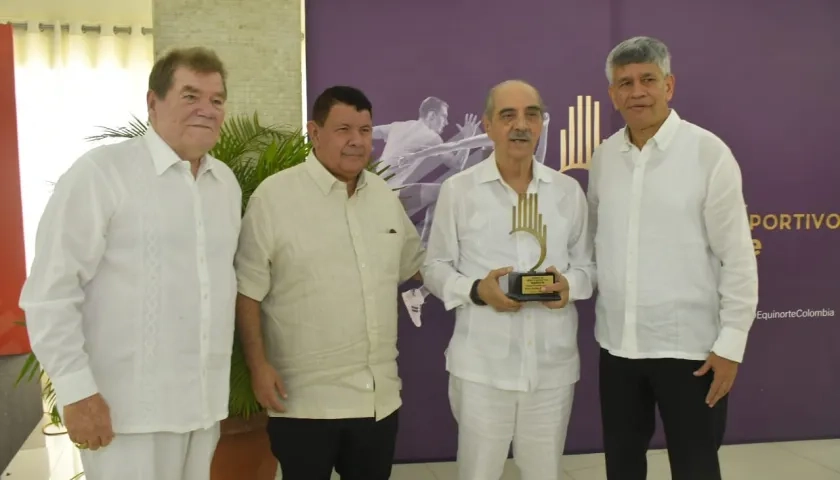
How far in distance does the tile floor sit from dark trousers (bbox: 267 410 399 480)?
1.45m

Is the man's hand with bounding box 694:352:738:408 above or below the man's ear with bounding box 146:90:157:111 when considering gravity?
below

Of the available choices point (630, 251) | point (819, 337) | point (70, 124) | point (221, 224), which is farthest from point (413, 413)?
point (70, 124)

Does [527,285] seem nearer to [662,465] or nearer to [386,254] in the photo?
[386,254]

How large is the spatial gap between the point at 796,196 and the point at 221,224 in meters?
3.37

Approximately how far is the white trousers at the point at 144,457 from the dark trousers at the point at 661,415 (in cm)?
135

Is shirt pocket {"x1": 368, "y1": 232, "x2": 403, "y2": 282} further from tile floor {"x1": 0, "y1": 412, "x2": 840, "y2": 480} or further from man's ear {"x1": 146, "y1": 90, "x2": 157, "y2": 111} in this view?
tile floor {"x1": 0, "y1": 412, "x2": 840, "y2": 480}

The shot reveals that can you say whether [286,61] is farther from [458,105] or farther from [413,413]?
[413,413]

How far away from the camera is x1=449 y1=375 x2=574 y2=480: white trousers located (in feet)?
6.86

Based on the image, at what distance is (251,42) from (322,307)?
5.85ft

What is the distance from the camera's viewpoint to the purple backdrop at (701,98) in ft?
11.0

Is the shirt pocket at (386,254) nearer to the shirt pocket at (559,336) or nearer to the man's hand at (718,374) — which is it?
the shirt pocket at (559,336)

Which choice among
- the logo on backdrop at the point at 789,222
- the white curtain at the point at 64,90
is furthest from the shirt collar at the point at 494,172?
the white curtain at the point at 64,90

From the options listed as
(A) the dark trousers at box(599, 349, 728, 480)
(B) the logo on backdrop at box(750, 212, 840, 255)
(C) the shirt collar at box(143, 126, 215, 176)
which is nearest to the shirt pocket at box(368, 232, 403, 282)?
(C) the shirt collar at box(143, 126, 215, 176)

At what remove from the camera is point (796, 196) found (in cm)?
366
